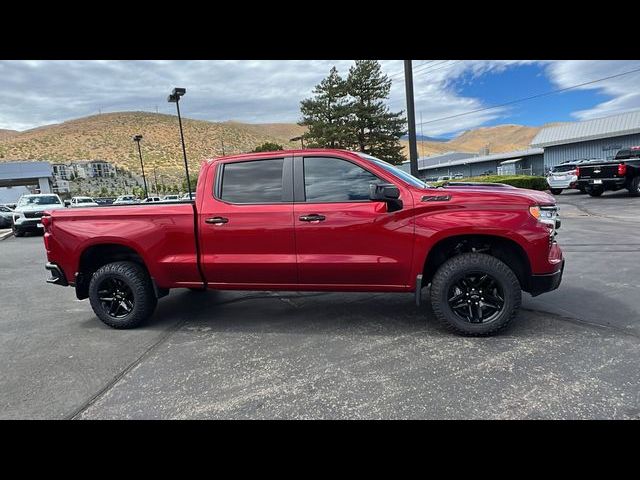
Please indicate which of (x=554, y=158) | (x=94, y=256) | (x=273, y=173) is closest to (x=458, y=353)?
(x=273, y=173)

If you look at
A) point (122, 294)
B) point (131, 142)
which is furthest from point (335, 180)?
point (131, 142)

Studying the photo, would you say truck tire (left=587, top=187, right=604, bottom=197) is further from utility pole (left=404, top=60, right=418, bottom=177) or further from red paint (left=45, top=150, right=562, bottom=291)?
red paint (left=45, top=150, right=562, bottom=291)

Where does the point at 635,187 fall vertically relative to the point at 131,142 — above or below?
below

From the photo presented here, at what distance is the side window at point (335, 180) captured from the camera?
12.8ft

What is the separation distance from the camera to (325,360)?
3.38 metres

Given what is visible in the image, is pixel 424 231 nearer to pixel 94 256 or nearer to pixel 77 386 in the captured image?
pixel 77 386

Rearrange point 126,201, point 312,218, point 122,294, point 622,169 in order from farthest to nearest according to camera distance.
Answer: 1. point 622,169
2. point 126,201
3. point 122,294
4. point 312,218

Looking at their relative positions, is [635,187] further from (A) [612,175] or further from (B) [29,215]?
(B) [29,215]

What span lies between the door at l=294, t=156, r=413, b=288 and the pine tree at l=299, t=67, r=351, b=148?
108 feet

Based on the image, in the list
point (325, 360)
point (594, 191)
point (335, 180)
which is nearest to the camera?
point (325, 360)

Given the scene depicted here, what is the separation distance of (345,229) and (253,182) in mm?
1167

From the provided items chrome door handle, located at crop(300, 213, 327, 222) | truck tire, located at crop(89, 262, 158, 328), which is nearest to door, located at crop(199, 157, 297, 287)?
chrome door handle, located at crop(300, 213, 327, 222)
